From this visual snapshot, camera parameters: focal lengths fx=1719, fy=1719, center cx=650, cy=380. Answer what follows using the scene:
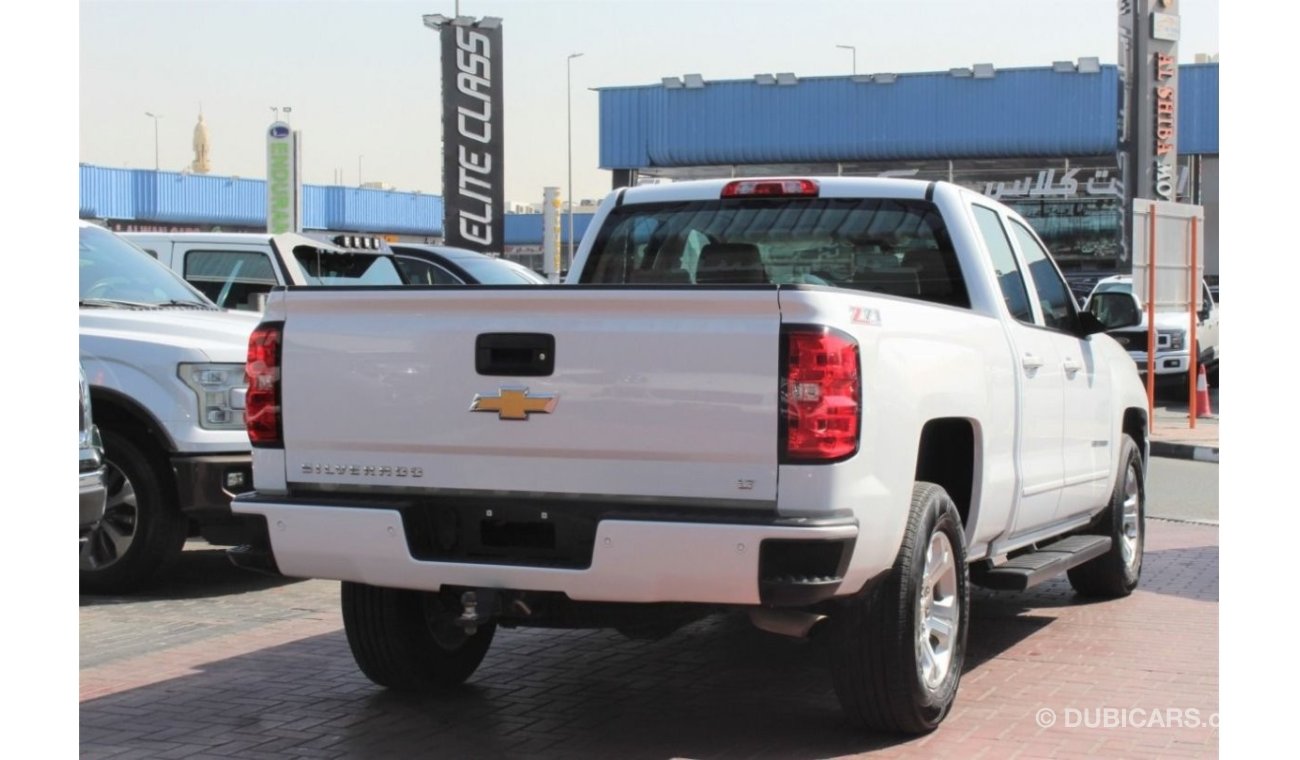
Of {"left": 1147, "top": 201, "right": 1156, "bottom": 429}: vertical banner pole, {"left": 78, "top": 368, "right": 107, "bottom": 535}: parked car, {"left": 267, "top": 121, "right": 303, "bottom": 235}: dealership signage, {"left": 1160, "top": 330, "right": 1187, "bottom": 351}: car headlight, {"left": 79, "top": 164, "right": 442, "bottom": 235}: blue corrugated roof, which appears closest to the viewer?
{"left": 78, "top": 368, "right": 107, "bottom": 535}: parked car

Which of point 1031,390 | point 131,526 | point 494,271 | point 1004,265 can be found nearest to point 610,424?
point 1031,390

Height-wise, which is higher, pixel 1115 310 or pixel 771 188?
pixel 771 188

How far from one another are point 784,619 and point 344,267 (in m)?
9.58

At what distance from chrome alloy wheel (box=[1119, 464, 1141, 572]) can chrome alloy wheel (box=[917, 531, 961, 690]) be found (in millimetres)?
2850

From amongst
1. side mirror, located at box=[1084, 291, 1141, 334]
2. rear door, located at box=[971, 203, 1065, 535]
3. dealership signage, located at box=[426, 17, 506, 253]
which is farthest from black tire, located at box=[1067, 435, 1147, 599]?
dealership signage, located at box=[426, 17, 506, 253]

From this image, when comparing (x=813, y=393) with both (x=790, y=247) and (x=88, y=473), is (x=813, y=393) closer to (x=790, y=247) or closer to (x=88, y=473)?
(x=790, y=247)

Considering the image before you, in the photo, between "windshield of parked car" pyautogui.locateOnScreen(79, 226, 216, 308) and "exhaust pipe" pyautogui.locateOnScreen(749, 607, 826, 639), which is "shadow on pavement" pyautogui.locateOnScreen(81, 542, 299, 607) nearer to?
"windshield of parked car" pyautogui.locateOnScreen(79, 226, 216, 308)

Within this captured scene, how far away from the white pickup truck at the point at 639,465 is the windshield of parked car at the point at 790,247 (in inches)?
21.6

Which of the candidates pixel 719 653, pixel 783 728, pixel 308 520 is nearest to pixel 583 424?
pixel 308 520

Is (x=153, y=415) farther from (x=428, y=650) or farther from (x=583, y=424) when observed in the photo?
(x=583, y=424)

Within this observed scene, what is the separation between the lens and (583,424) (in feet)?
17.1

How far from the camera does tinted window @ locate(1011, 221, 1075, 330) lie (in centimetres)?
758

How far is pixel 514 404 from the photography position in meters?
5.29

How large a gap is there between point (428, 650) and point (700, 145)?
4031 centimetres
